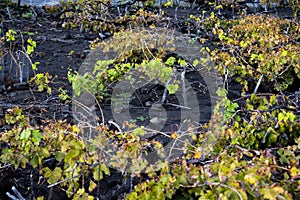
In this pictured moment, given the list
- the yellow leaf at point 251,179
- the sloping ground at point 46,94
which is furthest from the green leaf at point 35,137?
the yellow leaf at point 251,179

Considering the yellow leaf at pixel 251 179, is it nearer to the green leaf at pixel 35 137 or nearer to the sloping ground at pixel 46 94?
the sloping ground at pixel 46 94

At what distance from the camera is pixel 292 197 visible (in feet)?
5.46

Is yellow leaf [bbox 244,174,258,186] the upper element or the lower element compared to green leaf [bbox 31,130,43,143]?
upper

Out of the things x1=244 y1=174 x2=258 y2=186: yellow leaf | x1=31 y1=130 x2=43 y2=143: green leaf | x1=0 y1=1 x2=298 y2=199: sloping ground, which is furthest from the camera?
x1=0 y1=1 x2=298 y2=199: sloping ground

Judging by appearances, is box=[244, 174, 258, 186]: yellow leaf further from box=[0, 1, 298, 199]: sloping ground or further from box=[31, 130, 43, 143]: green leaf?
box=[31, 130, 43, 143]: green leaf

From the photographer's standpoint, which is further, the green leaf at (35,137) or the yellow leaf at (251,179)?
the green leaf at (35,137)

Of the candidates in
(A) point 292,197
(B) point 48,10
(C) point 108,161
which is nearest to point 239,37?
(C) point 108,161

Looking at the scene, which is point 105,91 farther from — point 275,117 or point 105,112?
point 275,117

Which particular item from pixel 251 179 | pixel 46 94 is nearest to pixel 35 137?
pixel 251 179

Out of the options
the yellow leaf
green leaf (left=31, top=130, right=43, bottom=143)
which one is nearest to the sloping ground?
green leaf (left=31, top=130, right=43, bottom=143)

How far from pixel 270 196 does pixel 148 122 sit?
2098 mm

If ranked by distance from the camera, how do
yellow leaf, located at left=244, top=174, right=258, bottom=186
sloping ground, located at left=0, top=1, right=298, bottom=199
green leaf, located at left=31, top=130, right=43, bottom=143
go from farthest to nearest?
sloping ground, located at left=0, top=1, right=298, bottom=199
green leaf, located at left=31, top=130, right=43, bottom=143
yellow leaf, located at left=244, top=174, right=258, bottom=186

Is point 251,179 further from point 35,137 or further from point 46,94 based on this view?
point 46,94

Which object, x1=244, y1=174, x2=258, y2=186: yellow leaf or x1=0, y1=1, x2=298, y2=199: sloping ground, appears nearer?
x1=244, y1=174, x2=258, y2=186: yellow leaf
